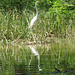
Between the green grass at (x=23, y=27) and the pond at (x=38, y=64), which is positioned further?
the green grass at (x=23, y=27)

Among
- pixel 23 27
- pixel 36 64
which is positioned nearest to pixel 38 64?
pixel 36 64

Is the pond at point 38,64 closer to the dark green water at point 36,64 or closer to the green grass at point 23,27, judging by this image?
the dark green water at point 36,64

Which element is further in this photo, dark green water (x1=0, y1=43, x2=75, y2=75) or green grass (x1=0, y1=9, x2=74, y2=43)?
green grass (x1=0, y1=9, x2=74, y2=43)

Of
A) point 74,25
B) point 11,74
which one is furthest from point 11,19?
point 11,74

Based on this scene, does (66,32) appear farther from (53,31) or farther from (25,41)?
(25,41)

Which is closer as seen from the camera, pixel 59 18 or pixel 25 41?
pixel 25 41

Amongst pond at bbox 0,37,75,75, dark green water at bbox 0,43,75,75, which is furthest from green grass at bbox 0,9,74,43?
dark green water at bbox 0,43,75,75

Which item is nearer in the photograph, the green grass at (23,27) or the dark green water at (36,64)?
the dark green water at (36,64)

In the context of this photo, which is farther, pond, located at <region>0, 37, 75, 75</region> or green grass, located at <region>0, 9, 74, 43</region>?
green grass, located at <region>0, 9, 74, 43</region>

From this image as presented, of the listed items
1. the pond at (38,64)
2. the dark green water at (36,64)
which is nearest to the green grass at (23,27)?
the pond at (38,64)

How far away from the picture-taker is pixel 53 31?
11625mm

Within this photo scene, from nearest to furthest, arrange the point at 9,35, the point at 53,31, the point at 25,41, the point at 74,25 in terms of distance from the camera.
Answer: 1. the point at 25,41
2. the point at 9,35
3. the point at 53,31
4. the point at 74,25

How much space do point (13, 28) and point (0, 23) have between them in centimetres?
56

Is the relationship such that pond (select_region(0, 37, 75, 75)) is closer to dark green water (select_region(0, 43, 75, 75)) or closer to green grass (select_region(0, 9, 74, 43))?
dark green water (select_region(0, 43, 75, 75))
